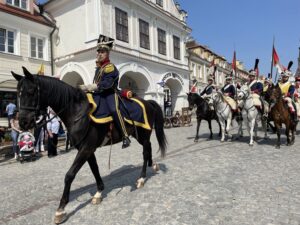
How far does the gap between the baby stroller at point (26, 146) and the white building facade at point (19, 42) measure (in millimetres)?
7852

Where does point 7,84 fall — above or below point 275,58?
below

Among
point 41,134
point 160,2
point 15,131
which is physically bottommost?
point 41,134

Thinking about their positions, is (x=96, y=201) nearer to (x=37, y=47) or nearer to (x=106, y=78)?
(x=106, y=78)

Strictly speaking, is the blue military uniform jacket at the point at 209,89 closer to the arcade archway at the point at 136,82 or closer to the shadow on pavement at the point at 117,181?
the shadow on pavement at the point at 117,181

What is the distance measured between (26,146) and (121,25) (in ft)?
42.6

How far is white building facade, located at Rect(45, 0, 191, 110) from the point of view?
18.1 metres

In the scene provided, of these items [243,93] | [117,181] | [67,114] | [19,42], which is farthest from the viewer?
[19,42]

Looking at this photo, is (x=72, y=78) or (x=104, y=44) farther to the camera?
(x=72, y=78)

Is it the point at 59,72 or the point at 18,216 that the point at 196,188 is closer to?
the point at 18,216

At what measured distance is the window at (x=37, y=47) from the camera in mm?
18203

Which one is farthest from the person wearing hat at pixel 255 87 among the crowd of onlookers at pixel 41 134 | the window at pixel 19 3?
the window at pixel 19 3

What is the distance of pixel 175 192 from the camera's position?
509cm

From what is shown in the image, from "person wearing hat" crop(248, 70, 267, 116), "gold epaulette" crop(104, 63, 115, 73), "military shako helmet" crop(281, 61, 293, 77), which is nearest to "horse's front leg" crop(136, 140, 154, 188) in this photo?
"gold epaulette" crop(104, 63, 115, 73)

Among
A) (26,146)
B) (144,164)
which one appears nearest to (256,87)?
(144,164)
